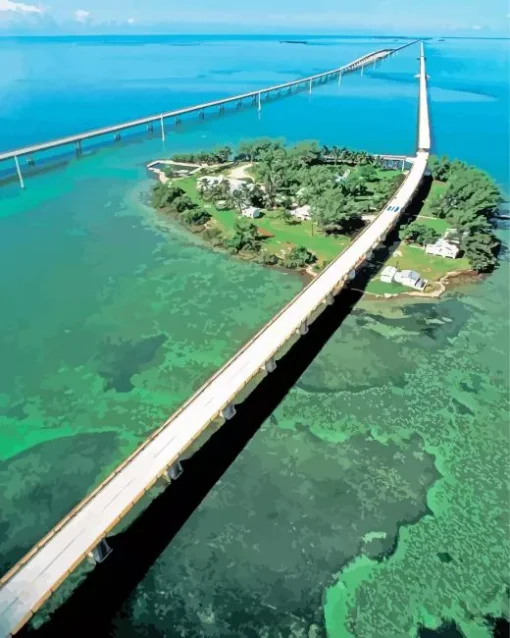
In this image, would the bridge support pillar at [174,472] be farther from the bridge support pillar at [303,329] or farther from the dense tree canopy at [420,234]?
the dense tree canopy at [420,234]

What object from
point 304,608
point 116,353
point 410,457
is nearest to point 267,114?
point 116,353

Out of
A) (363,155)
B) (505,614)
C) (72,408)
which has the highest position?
(363,155)

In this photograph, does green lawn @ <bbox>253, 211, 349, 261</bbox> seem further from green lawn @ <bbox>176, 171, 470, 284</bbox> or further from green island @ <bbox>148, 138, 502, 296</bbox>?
green island @ <bbox>148, 138, 502, 296</bbox>

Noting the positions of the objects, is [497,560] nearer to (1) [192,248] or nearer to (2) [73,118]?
(1) [192,248]

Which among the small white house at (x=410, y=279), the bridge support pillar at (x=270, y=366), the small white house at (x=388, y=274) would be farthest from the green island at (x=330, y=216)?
the bridge support pillar at (x=270, y=366)

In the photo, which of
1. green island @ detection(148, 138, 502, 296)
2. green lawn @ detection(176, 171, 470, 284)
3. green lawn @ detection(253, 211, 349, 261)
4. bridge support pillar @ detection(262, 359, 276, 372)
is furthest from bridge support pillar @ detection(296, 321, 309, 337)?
green lawn @ detection(253, 211, 349, 261)

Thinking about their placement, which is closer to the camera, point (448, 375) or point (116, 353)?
point (448, 375)
